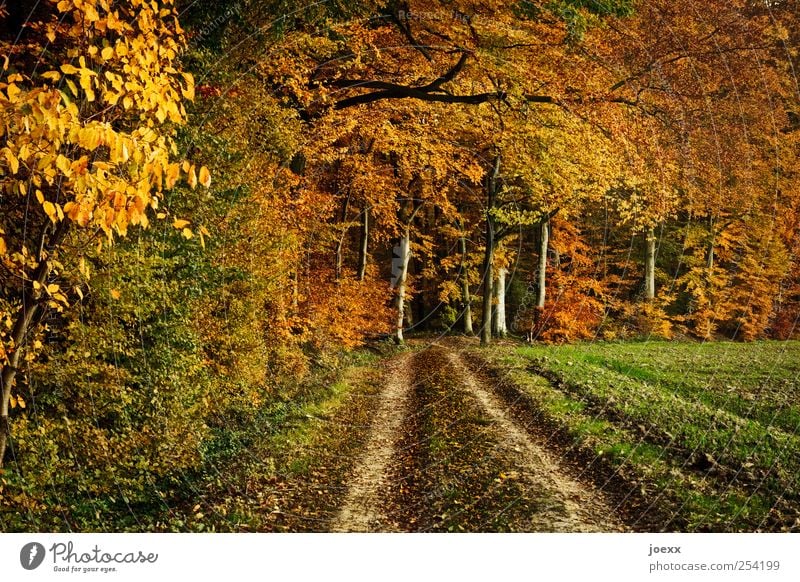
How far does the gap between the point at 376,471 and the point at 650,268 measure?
891cm

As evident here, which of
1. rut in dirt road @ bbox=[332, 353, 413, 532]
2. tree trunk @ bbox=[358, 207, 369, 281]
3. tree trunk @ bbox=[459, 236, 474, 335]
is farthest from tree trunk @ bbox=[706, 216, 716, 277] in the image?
tree trunk @ bbox=[459, 236, 474, 335]

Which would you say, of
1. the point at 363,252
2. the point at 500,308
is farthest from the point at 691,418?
the point at 500,308

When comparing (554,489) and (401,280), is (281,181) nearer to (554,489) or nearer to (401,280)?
(554,489)

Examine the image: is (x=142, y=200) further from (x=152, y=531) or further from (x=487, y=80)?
(x=487, y=80)

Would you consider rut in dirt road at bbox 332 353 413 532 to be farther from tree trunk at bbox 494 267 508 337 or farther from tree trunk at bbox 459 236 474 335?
tree trunk at bbox 459 236 474 335

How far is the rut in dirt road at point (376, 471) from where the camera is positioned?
25.3ft

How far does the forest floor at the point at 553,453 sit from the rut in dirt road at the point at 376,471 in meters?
0.03

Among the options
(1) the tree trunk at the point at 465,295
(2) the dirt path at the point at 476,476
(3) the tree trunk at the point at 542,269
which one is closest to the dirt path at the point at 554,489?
(2) the dirt path at the point at 476,476

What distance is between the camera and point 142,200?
4.45 metres

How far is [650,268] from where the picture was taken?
49.8 feet

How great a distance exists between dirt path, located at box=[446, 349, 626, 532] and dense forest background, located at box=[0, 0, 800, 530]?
418 centimetres

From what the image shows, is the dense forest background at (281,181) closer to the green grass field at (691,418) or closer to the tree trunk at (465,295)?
the green grass field at (691,418)

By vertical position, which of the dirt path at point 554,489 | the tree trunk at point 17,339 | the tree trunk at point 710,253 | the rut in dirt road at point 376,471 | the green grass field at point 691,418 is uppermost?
the tree trunk at point 710,253
